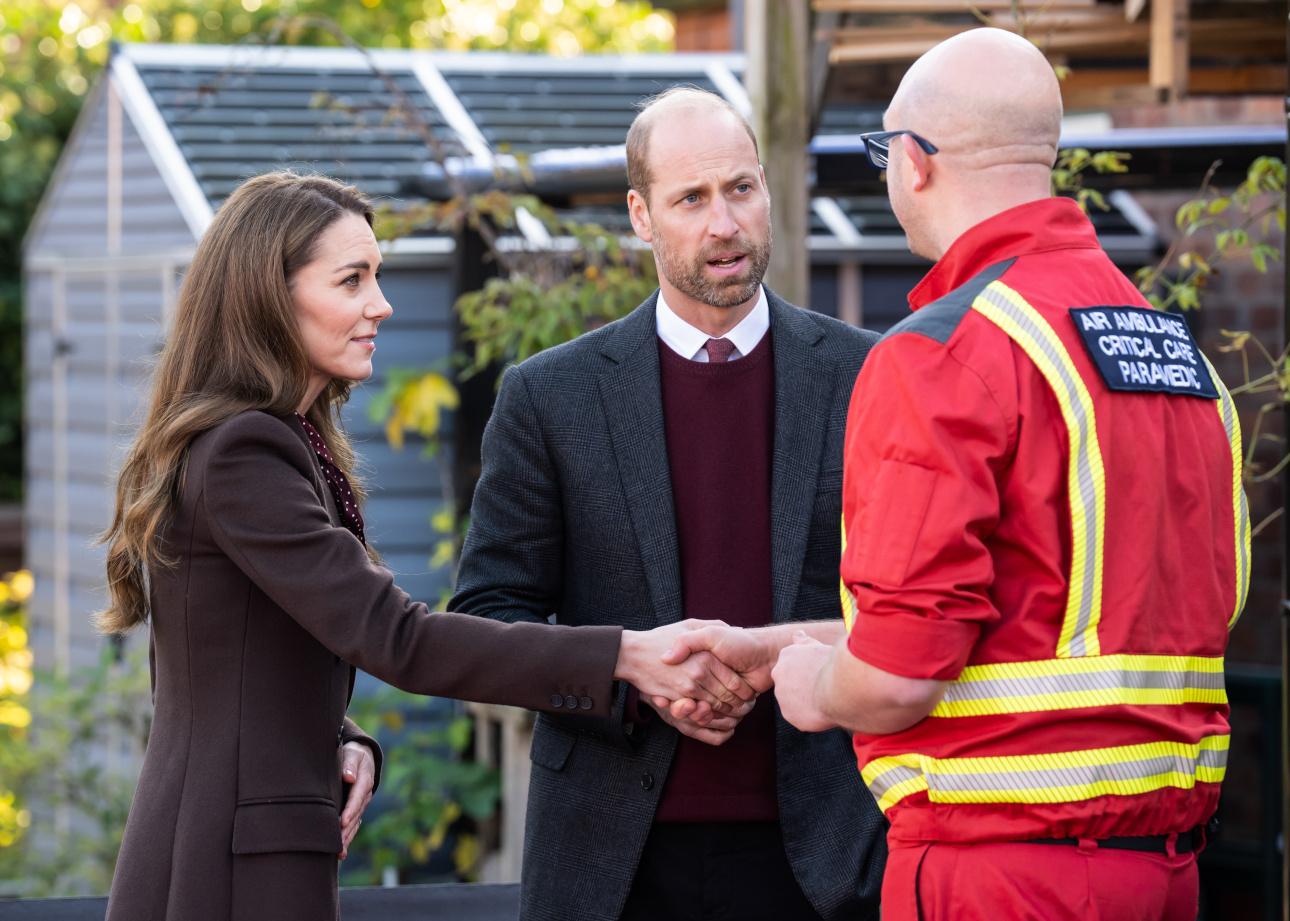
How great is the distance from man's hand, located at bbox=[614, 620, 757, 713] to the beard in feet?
1.87

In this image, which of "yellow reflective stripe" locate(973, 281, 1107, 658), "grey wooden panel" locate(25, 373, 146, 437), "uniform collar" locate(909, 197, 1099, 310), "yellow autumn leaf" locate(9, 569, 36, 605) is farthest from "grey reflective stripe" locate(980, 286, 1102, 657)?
"yellow autumn leaf" locate(9, 569, 36, 605)

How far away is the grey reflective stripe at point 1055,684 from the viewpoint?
1.82 metres

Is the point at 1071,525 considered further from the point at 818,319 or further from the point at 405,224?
the point at 405,224

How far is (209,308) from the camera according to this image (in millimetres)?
2301

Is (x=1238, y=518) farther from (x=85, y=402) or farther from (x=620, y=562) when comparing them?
(x=85, y=402)

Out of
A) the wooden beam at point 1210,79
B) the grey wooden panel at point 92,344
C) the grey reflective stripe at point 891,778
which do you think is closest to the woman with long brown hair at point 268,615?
the grey reflective stripe at point 891,778

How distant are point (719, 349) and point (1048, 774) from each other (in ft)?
3.62

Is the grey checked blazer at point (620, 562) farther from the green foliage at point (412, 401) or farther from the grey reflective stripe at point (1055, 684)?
the green foliage at point (412, 401)

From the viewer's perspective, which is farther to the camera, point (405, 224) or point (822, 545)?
point (405, 224)

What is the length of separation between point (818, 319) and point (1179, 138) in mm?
3039

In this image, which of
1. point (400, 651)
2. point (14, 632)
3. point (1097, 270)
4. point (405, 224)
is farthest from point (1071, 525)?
point (14, 632)

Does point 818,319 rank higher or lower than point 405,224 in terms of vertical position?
lower

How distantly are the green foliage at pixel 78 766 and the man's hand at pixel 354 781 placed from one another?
162 inches

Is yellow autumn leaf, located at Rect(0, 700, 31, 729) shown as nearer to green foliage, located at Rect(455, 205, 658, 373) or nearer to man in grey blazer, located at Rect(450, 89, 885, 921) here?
green foliage, located at Rect(455, 205, 658, 373)
